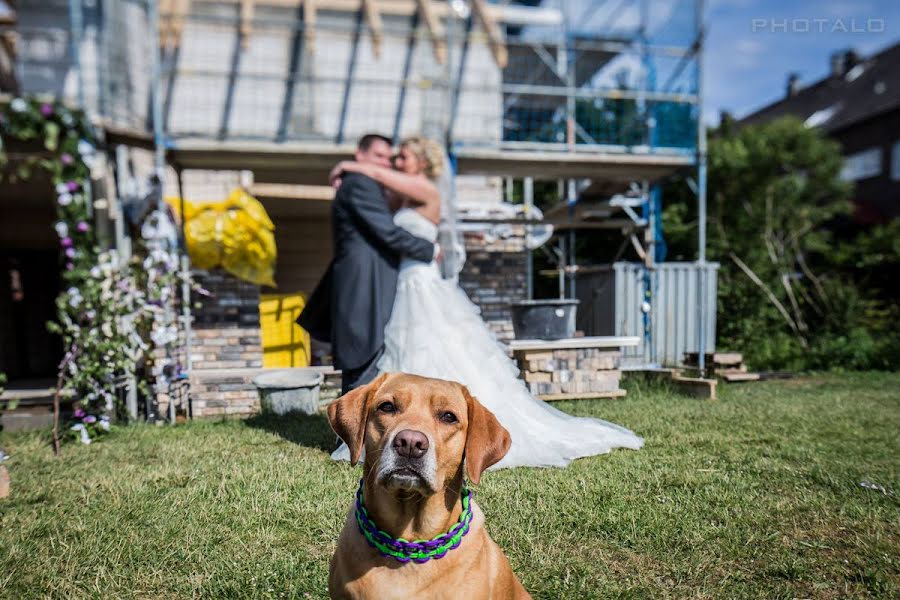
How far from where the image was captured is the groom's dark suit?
445 cm

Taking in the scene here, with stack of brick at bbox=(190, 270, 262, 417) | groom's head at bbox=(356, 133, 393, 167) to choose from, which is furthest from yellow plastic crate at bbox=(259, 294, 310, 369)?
groom's head at bbox=(356, 133, 393, 167)

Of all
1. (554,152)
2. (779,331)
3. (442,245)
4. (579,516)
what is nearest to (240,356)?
(442,245)

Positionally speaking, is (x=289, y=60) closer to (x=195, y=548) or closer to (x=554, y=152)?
(x=554, y=152)

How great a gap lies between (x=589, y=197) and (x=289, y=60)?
619cm

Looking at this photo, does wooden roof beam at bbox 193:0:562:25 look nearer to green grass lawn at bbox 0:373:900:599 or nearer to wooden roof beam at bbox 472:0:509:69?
wooden roof beam at bbox 472:0:509:69

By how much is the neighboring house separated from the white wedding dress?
19.5 m

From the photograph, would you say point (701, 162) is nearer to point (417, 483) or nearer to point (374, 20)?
point (374, 20)

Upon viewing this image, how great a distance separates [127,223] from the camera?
6.34 metres

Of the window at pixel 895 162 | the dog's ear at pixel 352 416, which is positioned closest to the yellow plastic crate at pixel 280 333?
the dog's ear at pixel 352 416

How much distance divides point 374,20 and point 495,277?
5.30 metres

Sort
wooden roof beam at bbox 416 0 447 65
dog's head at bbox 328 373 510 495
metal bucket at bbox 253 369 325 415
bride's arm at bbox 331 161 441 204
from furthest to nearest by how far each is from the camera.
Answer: wooden roof beam at bbox 416 0 447 65 < metal bucket at bbox 253 369 325 415 < bride's arm at bbox 331 161 441 204 < dog's head at bbox 328 373 510 495

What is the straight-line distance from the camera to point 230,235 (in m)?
7.09

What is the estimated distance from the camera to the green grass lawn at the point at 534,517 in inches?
102

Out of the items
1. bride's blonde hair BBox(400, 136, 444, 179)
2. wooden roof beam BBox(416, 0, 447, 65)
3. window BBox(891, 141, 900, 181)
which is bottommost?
bride's blonde hair BBox(400, 136, 444, 179)
